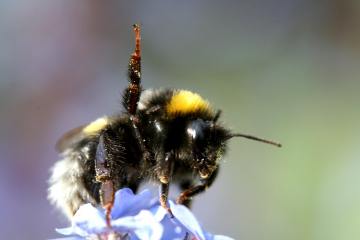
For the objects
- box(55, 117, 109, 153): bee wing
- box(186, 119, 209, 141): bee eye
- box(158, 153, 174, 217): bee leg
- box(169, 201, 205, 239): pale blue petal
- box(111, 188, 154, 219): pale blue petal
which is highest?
box(55, 117, 109, 153): bee wing

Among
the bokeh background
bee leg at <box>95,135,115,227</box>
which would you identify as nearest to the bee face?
bee leg at <box>95,135,115,227</box>

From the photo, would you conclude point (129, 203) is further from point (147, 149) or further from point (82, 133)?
point (82, 133)

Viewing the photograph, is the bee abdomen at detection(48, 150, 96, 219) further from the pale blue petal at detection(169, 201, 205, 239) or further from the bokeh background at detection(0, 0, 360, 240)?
the bokeh background at detection(0, 0, 360, 240)

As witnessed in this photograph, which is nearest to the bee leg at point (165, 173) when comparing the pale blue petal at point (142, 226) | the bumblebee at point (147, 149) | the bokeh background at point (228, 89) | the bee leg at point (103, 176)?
the bumblebee at point (147, 149)

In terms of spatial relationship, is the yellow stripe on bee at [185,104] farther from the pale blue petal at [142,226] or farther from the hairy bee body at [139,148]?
the pale blue petal at [142,226]

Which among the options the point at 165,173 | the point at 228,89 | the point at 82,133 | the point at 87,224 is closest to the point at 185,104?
the point at 165,173

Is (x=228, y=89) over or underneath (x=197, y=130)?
over
